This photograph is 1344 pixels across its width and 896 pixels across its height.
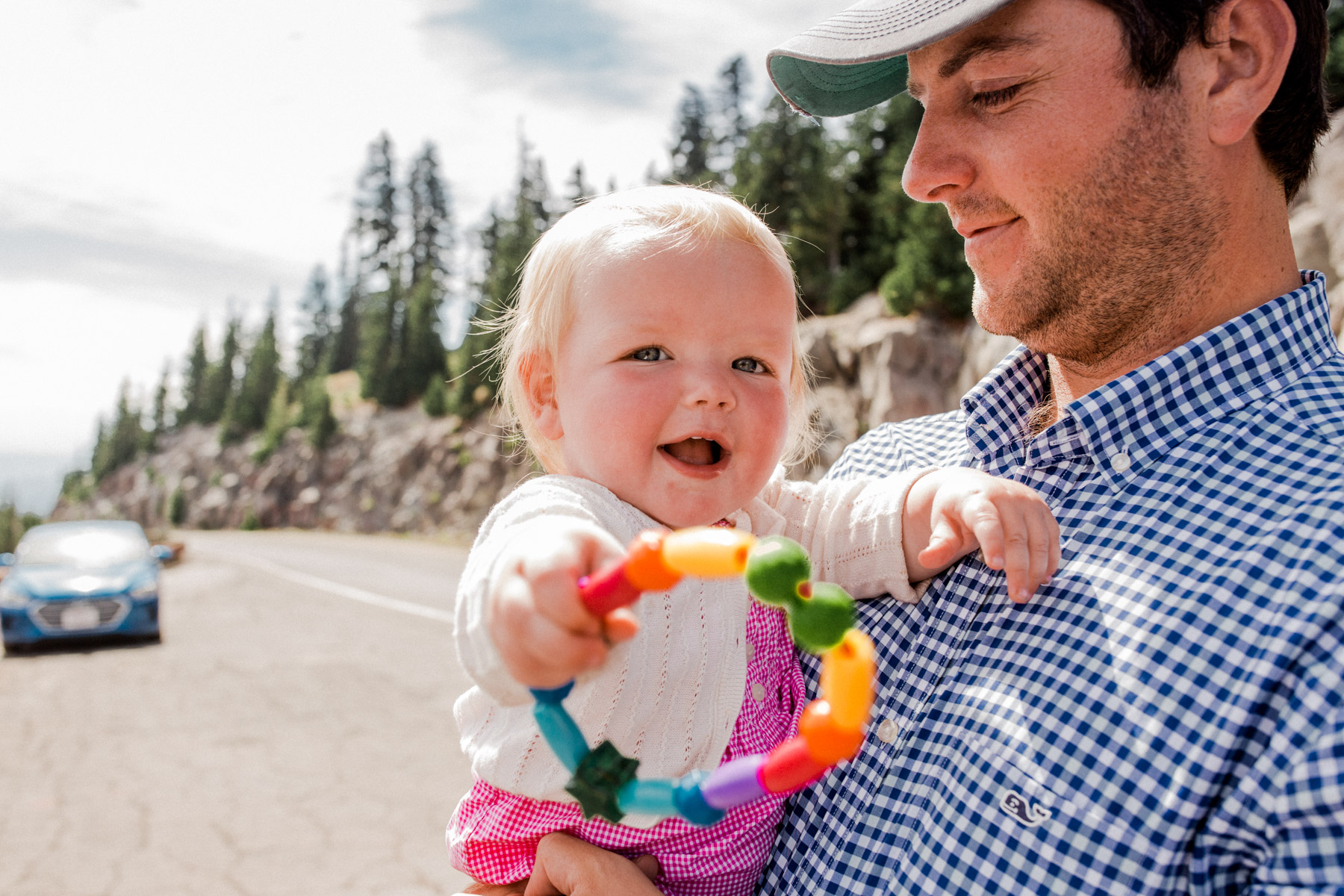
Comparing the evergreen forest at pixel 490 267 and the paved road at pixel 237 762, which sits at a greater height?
the evergreen forest at pixel 490 267

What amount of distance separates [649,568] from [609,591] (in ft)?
0.22

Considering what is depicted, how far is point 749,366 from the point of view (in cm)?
184

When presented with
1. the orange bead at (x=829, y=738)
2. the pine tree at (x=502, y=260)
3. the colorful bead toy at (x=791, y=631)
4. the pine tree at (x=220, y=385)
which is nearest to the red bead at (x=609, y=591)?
the colorful bead toy at (x=791, y=631)

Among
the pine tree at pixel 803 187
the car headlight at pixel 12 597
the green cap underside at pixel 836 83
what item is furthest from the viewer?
the pine tree at pixel 803 187

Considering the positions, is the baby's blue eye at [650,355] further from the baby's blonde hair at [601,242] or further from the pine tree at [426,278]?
the pine tree at [426,278]

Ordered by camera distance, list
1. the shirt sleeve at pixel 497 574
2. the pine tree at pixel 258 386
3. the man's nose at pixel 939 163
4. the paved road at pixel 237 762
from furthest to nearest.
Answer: the pine tree at pixel 258 386
the paved road at pixel 237 762
the man's nose at pixel 939 163
the shirt sleeve at pixel 497 574

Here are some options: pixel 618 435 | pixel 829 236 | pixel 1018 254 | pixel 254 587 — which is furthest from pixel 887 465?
pixel 829 236

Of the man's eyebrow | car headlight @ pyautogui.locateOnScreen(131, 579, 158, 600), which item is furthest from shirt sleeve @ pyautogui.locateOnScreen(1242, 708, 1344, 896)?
car headlight @ pyautogui.locateOnScreen(131, 579, 158, 600)

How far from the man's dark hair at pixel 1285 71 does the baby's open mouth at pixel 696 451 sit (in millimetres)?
1299

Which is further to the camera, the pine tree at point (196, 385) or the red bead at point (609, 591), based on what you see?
the pine tree at point (196, 385)

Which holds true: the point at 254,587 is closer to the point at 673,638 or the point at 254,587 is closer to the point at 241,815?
the point at 241,815

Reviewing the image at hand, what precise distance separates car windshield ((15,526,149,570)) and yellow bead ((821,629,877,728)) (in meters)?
12.6

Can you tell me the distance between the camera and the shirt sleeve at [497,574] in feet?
3.82

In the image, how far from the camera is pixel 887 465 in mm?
2465
